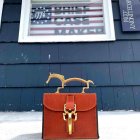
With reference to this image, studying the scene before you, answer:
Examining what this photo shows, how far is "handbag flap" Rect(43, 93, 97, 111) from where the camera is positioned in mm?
1103

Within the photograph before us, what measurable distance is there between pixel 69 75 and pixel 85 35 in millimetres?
386

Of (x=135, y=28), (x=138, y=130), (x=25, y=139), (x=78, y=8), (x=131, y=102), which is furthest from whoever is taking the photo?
(x=78, y=8)

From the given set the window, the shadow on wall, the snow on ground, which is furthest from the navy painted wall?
the shadow on wall

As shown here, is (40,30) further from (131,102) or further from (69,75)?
(131,102)

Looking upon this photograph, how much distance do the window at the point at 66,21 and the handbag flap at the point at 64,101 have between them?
969 millimetres

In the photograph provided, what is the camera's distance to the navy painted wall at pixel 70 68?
6.15 feet

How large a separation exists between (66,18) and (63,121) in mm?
1271

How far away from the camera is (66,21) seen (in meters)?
2.14

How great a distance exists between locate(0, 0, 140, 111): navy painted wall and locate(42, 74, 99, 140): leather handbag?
2.52 feet

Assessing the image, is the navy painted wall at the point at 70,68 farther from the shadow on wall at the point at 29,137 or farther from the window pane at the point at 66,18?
the shadow on wall at the point at 29,137

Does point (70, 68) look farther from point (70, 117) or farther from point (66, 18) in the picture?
point (70, 117)

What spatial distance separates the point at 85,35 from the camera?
2053mm

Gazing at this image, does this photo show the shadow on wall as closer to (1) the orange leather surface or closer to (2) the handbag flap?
(1) the orange leather surface

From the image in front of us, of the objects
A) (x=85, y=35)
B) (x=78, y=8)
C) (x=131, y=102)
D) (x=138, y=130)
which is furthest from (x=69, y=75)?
(x=138, y=130)
